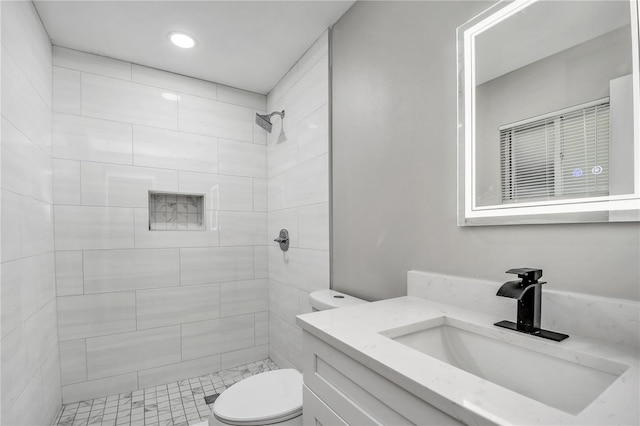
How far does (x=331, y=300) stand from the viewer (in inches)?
62.1

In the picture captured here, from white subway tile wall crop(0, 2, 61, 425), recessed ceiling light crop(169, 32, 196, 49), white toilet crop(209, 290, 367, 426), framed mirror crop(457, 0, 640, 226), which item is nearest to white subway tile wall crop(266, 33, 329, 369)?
white toilet crop(209, 290, 367, 426)

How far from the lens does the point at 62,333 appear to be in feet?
6.59

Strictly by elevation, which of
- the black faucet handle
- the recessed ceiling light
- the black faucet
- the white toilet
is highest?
the recessed ceiling light

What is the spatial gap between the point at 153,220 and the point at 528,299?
2.35 meters

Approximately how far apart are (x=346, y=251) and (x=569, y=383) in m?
1.13

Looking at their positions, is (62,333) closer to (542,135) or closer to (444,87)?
(444,87)

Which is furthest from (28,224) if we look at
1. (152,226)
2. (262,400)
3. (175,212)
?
(262,400)

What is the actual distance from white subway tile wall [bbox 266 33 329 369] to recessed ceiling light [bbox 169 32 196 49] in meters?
0.69

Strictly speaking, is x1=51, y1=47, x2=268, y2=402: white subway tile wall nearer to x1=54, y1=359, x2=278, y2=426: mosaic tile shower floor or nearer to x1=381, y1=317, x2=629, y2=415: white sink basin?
x1=54, y1=359, x2=278, y2=426: mosaic tile shower floor

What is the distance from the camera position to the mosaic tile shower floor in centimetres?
184

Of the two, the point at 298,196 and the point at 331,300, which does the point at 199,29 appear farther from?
the point at 331,300

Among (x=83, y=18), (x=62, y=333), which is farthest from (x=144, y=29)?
(x=62, y=333)

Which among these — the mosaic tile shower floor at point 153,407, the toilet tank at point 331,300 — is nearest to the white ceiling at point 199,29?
the toilet tank at point 331,300

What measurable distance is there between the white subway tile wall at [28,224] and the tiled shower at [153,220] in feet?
0.05
